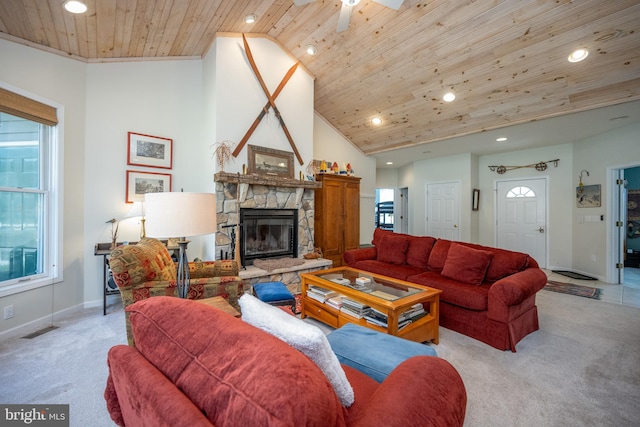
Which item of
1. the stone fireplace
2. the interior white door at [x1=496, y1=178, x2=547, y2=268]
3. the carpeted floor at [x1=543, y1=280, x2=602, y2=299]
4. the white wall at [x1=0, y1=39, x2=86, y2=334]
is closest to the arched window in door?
the interior white door at [x1=496, y1=178, x2=547, y2=268]

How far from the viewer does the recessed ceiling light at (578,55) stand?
10.4ft

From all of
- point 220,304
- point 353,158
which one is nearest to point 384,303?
point 220,304

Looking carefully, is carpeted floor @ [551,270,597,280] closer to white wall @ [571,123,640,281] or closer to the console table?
white wall @ [571,123,640,281]

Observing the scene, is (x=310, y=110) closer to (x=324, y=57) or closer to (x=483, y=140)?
(x=324, y=57)

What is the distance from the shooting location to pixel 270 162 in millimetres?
4336

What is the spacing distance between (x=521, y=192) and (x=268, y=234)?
5404 mm

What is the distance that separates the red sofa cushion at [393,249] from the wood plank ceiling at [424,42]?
7.36 ft

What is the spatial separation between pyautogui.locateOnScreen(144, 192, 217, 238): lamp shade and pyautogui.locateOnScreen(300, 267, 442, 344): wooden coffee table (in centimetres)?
145

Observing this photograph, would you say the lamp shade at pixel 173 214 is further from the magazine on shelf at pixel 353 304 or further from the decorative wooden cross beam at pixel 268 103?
the decorative wooden cross beam at pixel 268 103

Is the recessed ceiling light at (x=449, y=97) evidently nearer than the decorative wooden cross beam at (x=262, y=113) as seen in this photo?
No

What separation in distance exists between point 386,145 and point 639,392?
4.93m

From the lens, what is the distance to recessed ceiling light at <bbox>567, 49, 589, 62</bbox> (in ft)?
10.4

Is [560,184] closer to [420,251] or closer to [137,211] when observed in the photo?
[420,251]

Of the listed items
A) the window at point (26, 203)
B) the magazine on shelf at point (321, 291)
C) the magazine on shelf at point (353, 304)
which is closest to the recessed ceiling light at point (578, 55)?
the magazine on shelf at point (353, 304)
